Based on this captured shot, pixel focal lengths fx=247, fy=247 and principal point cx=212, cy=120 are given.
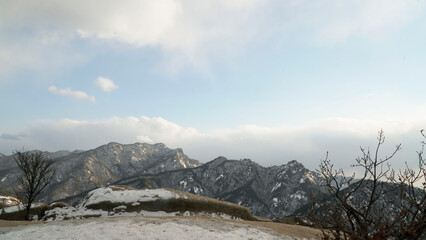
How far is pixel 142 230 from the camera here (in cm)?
2270

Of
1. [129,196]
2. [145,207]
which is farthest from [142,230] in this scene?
[129,196]

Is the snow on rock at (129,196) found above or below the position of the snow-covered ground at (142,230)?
below

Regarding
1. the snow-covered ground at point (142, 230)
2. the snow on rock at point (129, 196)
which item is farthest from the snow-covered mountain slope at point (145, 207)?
the snow-covered ground at point (142, 230)

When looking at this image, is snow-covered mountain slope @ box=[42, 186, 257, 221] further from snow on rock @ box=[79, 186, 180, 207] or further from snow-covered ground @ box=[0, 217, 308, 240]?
snow-covered ground @ box=[0, 217, 308, 240]

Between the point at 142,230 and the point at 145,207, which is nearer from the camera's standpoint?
the point at 142,230

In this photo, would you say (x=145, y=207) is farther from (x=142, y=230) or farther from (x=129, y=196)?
(x=142, y=230)

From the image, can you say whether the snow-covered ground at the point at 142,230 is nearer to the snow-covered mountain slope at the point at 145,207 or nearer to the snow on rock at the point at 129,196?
the snow-covered mountain slope at the point at 145,207

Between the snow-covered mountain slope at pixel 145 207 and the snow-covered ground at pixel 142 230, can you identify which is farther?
the snow-covered mountain slope at pixel 145 207

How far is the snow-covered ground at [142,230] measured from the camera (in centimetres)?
2078

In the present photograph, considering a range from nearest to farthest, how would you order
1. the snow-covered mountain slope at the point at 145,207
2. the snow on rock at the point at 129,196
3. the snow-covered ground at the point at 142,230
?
the snow-covered ground at the point at 142,230
the snow-covered mountain slope at the point at 145,207
the snow on rock at the point at 129,196

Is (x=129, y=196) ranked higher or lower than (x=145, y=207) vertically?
higher

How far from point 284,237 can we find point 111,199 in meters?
45.7

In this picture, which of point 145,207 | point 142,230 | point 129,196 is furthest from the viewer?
point 129,196

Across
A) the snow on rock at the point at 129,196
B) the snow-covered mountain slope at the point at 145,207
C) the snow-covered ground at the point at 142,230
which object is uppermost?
the snow-covered ground at the point at 142,230
